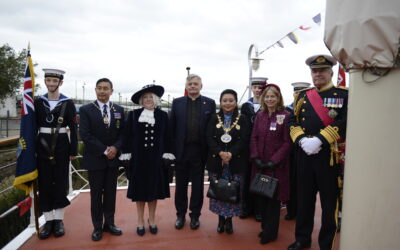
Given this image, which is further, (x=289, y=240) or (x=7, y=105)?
(x=7, y=105)

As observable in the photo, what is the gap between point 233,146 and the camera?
11.3 feet

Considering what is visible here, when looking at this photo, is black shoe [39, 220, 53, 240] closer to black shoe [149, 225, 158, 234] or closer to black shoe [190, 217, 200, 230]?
black shoe [149, 225, 158, 234]

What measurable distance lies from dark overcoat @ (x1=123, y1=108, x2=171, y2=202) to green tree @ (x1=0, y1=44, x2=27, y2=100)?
899 inches

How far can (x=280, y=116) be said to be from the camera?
128 inches

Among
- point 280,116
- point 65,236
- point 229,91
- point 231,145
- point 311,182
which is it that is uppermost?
point 229,91

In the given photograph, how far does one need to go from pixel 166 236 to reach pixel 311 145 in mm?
2081

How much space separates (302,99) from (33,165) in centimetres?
316

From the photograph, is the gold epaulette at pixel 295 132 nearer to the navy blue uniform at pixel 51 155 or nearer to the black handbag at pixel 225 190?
the black handbag at pixel 225 190

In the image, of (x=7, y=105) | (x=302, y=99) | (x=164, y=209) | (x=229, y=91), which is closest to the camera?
(x=302, y=99)

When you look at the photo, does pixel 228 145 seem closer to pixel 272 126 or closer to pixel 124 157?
pixel 272 126

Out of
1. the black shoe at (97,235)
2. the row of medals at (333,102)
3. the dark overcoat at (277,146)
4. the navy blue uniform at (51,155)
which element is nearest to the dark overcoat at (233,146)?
the dark overcoat at (277,146)

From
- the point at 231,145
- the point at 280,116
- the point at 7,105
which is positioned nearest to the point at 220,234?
the point at 231,145

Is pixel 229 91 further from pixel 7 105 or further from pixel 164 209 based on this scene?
pixel 7 105

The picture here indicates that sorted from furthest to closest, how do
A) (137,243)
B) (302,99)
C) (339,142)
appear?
1. (137,243)
2. (302,99)
3. (339,142)
